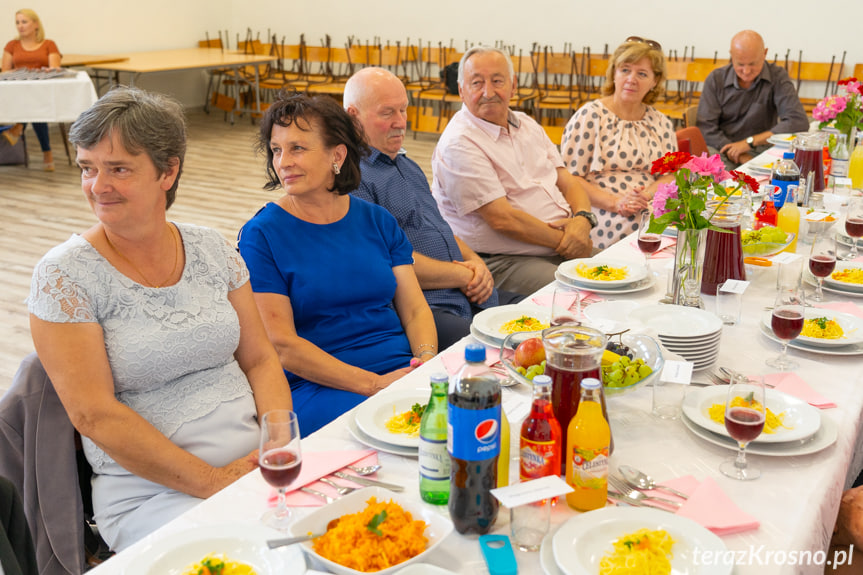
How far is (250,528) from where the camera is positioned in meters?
1.24

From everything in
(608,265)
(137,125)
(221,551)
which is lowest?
(221,551)

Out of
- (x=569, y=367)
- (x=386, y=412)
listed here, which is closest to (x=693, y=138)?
(x=386, y=412)

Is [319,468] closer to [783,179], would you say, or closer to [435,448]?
[435,448]

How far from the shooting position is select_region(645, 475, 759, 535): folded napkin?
49.2 inches

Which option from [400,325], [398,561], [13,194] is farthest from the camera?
[13,194]

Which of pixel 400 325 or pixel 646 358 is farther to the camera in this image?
pixel 400 325

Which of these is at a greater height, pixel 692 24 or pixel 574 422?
pixel 692 24

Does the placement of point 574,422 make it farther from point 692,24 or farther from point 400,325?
point 692,24

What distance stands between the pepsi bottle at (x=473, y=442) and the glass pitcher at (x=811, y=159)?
9.41 ft

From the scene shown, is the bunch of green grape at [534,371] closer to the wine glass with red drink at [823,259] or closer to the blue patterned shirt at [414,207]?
the wine glass with red drink at [823,259]

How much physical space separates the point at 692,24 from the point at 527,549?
840cm

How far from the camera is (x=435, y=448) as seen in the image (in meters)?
1.27

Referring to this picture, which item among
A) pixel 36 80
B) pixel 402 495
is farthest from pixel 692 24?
pixel 402 495

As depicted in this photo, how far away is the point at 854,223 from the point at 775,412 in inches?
50.8
